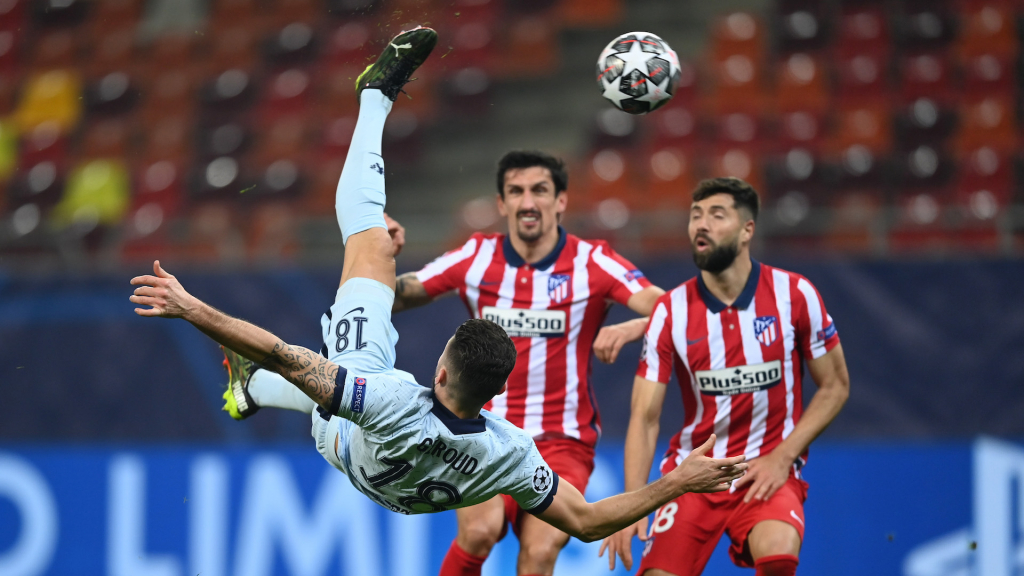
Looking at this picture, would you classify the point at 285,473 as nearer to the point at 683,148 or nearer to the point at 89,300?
the point at 89,300

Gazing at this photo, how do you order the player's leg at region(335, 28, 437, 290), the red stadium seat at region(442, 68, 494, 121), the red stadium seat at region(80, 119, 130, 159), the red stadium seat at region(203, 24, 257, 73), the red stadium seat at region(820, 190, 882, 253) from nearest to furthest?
the player's leg at region(335, 28, 437, 290), the red stadium seat at region(820, 190, 882, 253), the red stadium seat at region(442, 68, 494, 121), the red stadium seat at region(80, 119, 130, 159), the red stadium seat at region(203, 24, 257, 73)

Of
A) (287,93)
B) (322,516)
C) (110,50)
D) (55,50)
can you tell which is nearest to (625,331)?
(322,516)

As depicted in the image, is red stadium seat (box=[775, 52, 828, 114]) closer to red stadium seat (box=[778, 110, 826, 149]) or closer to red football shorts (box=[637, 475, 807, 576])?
red stadium seat (box=[778, 110, 826, 149])

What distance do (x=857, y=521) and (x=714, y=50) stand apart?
21.7 feet

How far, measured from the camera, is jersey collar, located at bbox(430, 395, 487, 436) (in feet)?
13.9

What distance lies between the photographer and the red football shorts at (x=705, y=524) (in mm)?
5047

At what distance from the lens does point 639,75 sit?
5.44m

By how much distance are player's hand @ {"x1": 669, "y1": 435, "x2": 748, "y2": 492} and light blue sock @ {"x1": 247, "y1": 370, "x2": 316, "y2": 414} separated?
2.01 m

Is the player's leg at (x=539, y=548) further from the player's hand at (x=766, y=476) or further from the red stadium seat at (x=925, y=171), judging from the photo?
the red stadium seat at (x=925, y=171)

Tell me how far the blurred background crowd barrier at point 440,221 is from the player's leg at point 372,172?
63 centimetres

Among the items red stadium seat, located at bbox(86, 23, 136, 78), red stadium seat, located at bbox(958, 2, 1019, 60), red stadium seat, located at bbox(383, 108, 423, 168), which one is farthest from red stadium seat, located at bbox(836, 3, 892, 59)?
red stadium seat, located at bbox(86, 23, 136, 78)

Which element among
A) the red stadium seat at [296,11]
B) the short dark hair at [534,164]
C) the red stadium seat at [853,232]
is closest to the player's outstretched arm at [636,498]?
the short dark hair at [534,164]

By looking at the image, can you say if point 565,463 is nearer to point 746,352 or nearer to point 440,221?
point 746,352

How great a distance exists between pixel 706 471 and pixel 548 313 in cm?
178
